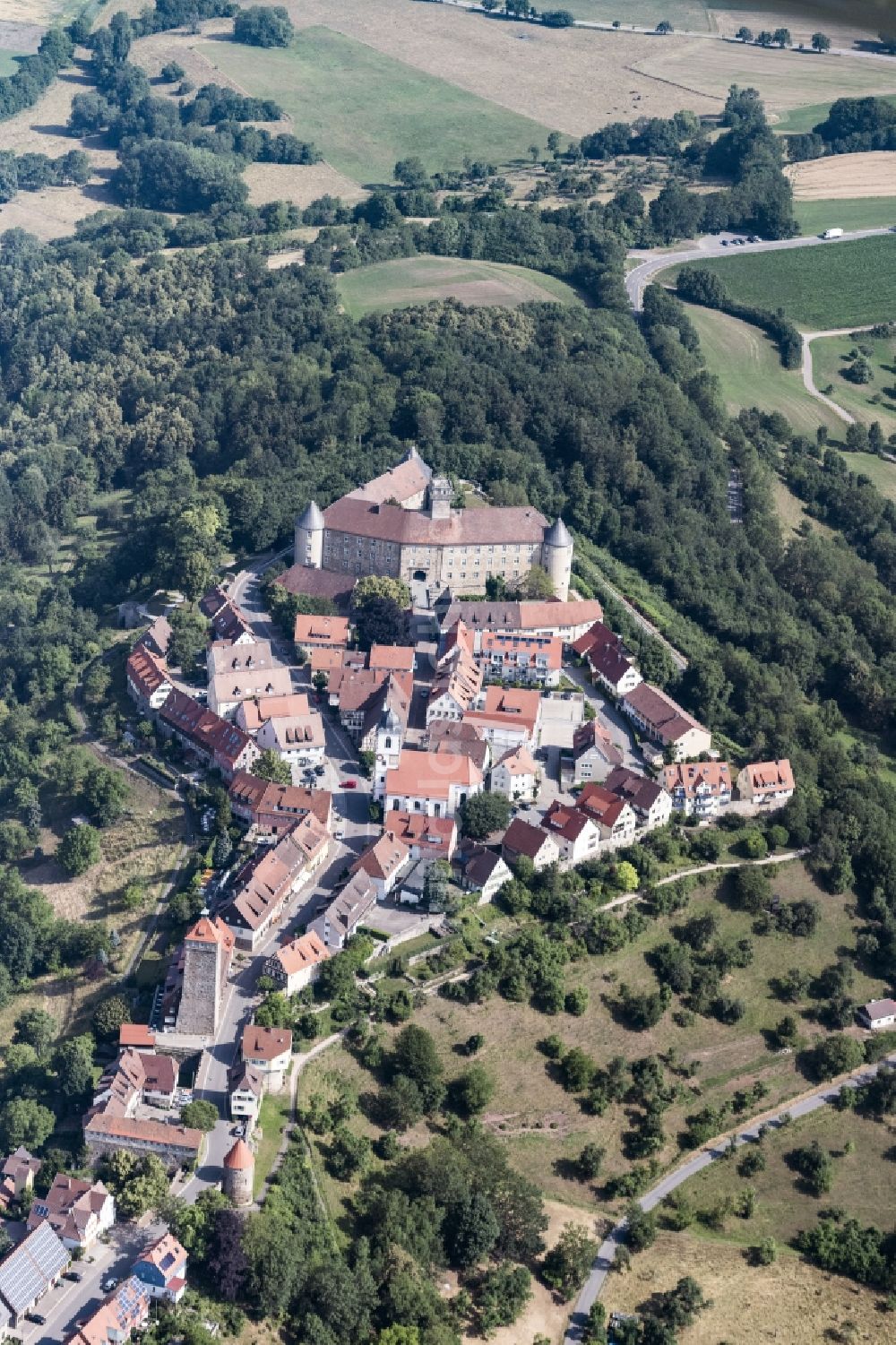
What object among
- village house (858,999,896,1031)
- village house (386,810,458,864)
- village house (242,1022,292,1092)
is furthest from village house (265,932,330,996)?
village house (858,999,896,1031)

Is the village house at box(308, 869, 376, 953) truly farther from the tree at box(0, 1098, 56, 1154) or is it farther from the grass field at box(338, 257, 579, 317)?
the grass field at box(338, 257, 579, 317)

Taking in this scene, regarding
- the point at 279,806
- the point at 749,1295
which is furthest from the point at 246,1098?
the point at 749,1295

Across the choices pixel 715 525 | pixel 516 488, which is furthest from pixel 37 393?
pixel 715 525

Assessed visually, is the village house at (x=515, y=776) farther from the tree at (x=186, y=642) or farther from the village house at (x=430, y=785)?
the tree at (x=186, y=642)

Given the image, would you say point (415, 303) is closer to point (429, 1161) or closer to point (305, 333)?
point (305, 333)

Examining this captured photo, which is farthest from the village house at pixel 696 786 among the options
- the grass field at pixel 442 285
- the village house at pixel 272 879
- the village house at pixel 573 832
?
the grass field at pixel 442 285

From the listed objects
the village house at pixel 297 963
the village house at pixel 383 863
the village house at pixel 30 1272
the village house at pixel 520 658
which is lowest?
the village house at pixel 30 1272

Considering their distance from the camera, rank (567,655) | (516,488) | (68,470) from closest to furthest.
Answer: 1. (567,655)
2. (516,488)
3. (68,470)

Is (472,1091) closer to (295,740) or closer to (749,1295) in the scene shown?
(749,1295)
